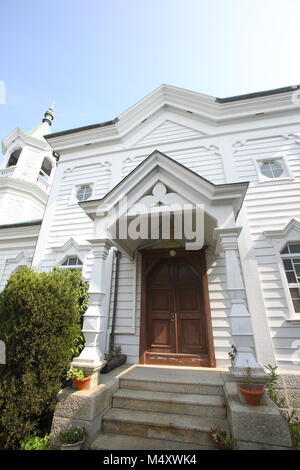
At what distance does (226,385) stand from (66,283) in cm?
309

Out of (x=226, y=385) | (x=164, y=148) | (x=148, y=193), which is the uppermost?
(x=164, y=148)

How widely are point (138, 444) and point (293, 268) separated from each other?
170 inches

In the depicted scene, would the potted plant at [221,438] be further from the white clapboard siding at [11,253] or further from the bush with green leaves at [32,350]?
the white clapboard siding at [11,253]

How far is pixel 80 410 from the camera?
9.10 ft

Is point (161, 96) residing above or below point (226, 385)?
above

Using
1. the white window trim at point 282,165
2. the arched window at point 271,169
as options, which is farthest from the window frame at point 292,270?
the arched window at point 271,169

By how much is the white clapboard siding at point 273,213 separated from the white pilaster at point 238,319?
5.21 feet

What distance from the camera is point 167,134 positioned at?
22.2ft

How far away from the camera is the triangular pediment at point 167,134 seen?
6.57 meters

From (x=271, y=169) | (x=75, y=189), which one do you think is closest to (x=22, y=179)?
(x=75, y=189)

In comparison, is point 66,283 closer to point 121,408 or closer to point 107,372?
point 107,372

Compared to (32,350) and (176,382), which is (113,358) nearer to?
(176,382)

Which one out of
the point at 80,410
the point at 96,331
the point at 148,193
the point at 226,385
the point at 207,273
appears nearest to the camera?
the point at 80,410
